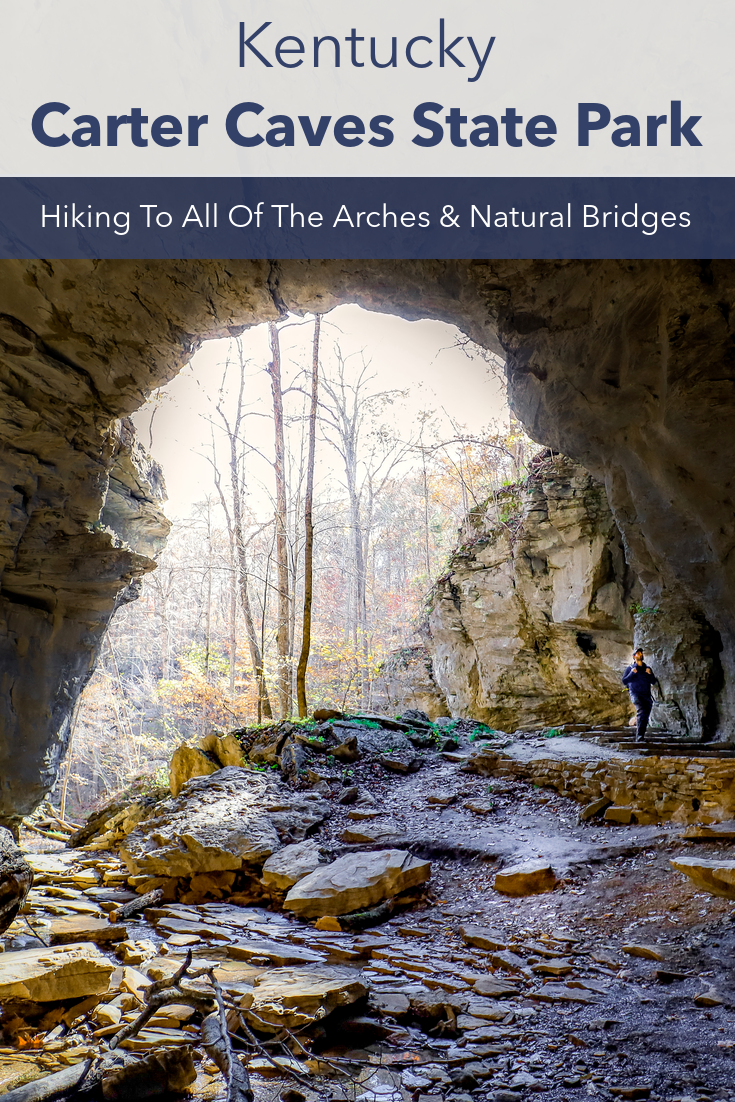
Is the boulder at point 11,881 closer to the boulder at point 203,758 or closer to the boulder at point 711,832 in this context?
the boulder at point 203,758

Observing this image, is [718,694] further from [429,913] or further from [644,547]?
[429,913]

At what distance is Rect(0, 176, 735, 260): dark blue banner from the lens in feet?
15.6

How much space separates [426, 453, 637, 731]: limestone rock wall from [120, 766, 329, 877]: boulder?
823 cm

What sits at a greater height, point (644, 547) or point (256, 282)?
→ point (256, 282)

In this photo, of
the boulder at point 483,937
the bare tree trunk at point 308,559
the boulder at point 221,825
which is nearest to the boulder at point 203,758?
the boulder at point 221,825

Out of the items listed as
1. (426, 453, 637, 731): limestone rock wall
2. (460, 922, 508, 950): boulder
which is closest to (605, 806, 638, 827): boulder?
(460, 922, 508, 950): boulder

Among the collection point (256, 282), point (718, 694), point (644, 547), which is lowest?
point (718, 694)

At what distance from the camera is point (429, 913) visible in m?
4.79

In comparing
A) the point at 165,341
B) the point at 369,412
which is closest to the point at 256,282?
the point at 165,341

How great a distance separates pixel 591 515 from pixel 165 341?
959cm

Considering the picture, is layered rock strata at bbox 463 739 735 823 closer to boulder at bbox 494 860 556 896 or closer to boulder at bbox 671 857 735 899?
boulder at bbox 671 857 735 899

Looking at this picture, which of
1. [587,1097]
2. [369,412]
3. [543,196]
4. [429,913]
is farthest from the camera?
[369,412]

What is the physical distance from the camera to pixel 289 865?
566cm

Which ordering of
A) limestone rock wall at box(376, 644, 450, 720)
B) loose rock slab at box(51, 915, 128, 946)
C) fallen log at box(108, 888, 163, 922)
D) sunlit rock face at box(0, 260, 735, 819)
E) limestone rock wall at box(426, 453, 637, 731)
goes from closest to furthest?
1. loose rock slab at box(51, 915, 128, 946)
2. fallen log at box(108, 888, 163, 922)
3. sunlit rock face at box(0, 260, 735, 819)
4. limestone rock wall at box(426, 453, 637, 731)
5. limestone rock wall at box(376, 644, 450, 720)
